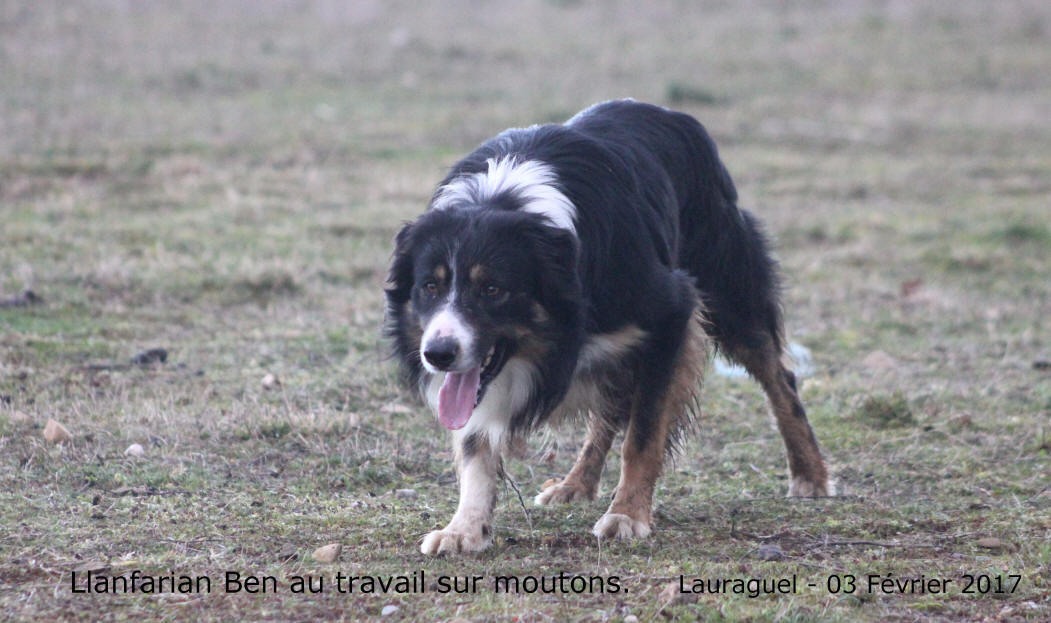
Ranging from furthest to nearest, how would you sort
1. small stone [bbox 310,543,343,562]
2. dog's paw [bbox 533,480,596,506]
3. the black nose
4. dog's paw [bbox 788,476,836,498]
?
1. dog's paw [bbox 788,476,836,498]
2. dog's paw [bbox 533,480,596,506]
3. small stone [bbox 310,543,343,562]
4. the black nose

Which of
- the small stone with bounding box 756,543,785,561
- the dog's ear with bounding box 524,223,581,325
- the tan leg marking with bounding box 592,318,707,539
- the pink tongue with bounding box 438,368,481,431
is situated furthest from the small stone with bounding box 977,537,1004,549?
the pink tongue with bounding box 438,368,481,431

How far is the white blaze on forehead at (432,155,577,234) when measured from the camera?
4316 millimetres

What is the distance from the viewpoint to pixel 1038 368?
282 inches

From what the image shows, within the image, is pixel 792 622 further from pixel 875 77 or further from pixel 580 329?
pixel 875 77

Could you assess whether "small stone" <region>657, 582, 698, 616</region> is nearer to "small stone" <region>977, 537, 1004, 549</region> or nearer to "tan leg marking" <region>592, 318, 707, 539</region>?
"tan leg marking" <region>592, 318, 707, 539</region>

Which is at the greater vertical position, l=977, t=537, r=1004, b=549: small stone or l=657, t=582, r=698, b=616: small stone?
l=657, t=582, r=698, b=616: small stone

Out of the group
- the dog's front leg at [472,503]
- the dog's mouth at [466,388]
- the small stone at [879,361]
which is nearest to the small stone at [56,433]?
the dog's front leg at [472,503]

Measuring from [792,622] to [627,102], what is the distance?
2.64 metres

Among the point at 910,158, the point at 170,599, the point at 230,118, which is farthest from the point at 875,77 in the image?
the point at 170,599

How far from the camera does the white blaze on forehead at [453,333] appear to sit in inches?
153

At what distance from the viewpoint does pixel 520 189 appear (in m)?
4.38

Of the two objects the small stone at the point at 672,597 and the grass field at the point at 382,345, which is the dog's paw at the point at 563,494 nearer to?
the grass field at the point at 382,345

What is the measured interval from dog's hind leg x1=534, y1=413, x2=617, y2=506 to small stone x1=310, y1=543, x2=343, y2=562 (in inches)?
48.2

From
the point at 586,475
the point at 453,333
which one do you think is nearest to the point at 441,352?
the point at 453,333
